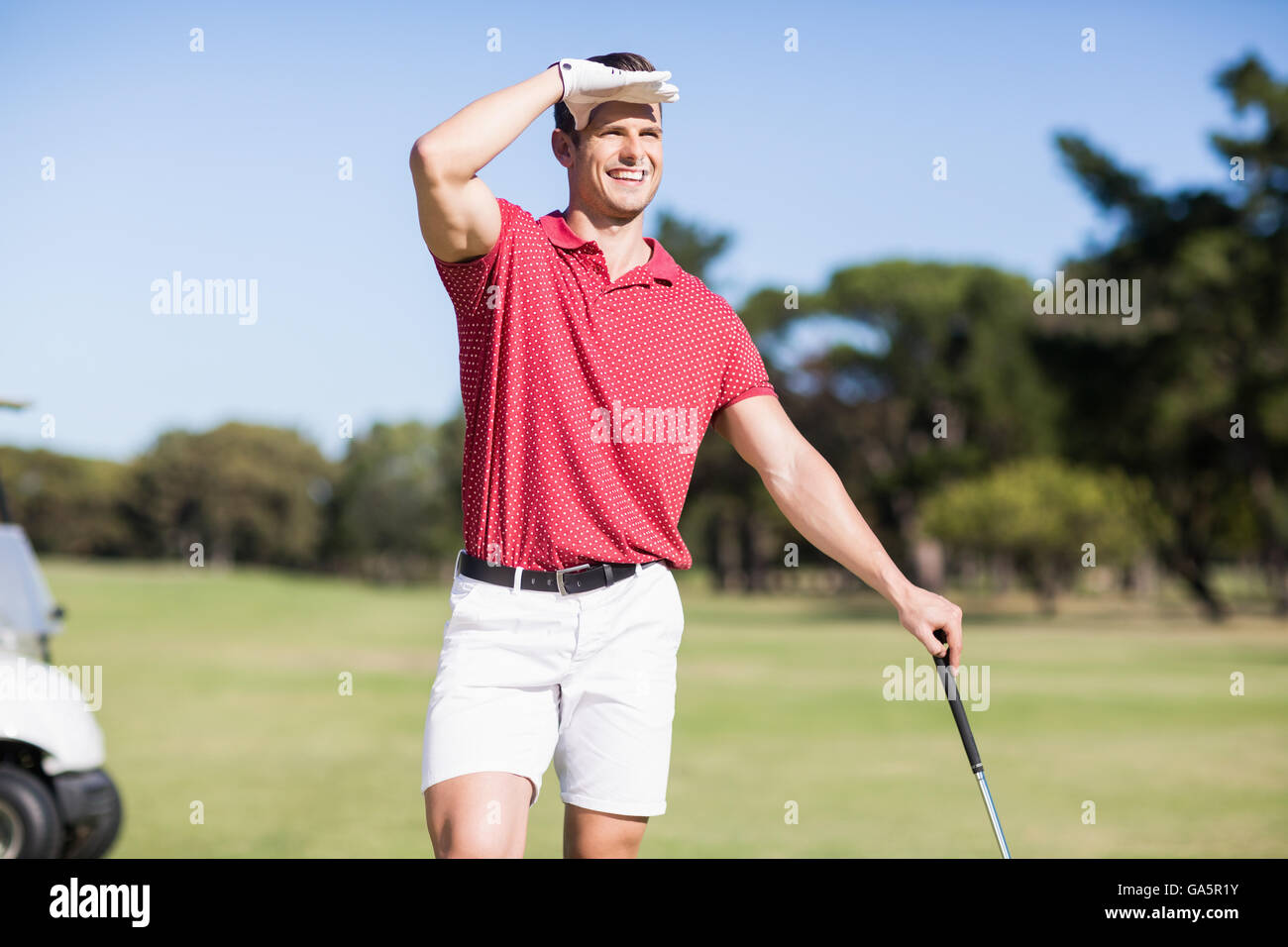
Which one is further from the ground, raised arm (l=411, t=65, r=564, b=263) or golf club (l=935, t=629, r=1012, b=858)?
raised arm (l=411, t=65, r=564, b=263)

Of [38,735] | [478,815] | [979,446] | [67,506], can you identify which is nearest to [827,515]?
[478,815]

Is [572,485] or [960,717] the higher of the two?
[572,485]

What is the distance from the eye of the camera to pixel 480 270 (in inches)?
140

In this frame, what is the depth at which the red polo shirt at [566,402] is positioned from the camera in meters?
3.53

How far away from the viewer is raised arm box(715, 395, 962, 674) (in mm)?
3826

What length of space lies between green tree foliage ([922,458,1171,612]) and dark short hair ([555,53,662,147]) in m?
47.3

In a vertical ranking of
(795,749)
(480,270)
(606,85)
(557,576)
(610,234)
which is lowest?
(795,749)

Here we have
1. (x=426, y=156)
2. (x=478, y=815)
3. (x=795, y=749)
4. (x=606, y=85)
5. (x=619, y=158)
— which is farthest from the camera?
(x=795, y=749)

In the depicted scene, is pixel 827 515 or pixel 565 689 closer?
pixel 565 689

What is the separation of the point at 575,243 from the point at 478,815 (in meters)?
1.43

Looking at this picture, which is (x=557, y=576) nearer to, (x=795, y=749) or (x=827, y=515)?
(x=827, y=515)

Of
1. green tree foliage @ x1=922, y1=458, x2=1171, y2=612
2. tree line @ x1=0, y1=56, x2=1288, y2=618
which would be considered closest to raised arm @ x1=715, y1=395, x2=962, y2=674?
tree line @ x1=0, y1=56, x2=1288, y2=618

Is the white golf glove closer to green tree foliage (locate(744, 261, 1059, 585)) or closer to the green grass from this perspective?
the green grass

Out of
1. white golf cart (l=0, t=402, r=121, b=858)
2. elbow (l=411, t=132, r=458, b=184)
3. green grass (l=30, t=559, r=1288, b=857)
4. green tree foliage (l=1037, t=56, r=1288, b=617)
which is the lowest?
green grass (l=30, t=559, r=1288, b=857)
